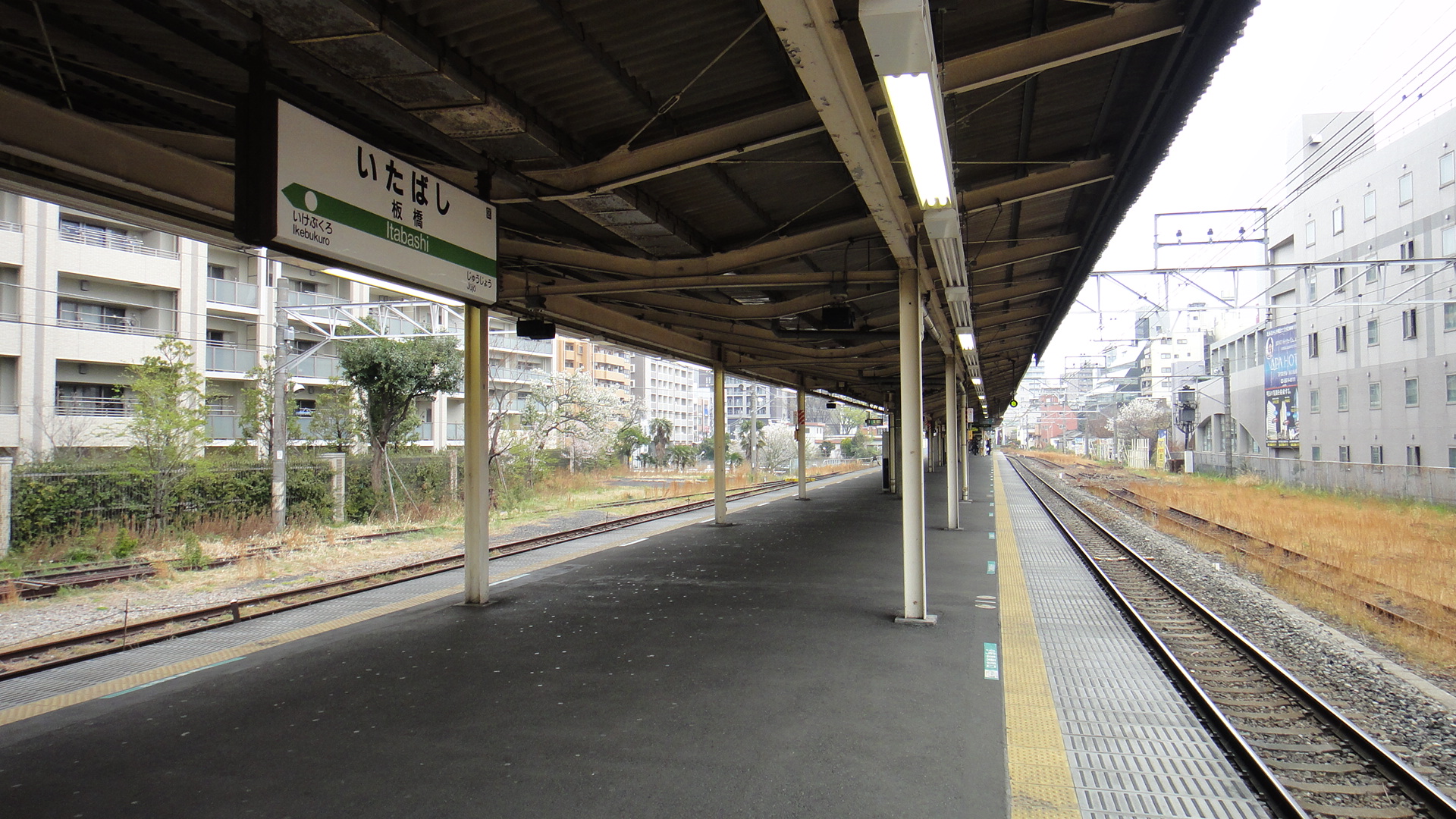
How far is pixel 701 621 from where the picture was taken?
6754mm

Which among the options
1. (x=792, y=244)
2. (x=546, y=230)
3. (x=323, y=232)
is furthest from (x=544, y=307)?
(x=323, y=232)

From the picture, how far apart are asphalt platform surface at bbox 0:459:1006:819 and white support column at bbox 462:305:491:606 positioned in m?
0.30

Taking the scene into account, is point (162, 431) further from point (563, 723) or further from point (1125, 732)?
point (1125, 732)

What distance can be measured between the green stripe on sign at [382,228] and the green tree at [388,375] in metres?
13.1

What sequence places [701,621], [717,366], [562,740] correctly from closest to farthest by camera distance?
[562,740]
[701,621]
[717,366]

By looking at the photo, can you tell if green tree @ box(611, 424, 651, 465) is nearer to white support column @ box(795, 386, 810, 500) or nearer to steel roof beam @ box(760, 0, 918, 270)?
white support column @ box(795, 386, 810, 500)

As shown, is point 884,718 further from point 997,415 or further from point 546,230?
point 997,415

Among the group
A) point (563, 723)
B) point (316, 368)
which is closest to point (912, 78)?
point (563, 723)

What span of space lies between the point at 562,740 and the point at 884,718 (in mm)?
1818

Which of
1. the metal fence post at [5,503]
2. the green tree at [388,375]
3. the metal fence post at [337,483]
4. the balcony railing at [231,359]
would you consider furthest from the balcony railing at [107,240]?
the metal fence post at [5,503]

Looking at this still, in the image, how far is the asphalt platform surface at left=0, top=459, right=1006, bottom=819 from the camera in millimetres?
3467

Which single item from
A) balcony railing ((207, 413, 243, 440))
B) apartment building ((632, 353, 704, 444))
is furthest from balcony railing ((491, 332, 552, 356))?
apartment building ((632, 353, 704, 444))

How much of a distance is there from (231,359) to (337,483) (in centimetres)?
955

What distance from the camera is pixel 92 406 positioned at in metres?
18.9
